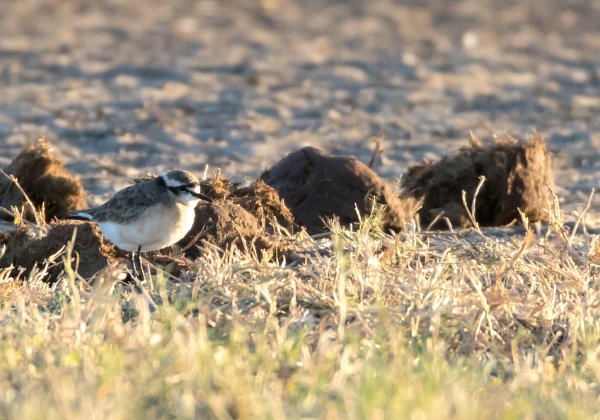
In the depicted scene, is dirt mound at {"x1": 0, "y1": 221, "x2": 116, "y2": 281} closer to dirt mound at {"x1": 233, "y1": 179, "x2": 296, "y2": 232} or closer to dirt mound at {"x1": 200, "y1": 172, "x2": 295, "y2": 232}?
dirt mound at {"x1": 200, "y1": 172, "x2": 295, "y2": 232}

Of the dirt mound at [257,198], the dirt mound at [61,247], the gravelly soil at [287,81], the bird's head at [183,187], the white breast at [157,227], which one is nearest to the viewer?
Answer: the white breast at [157,227]

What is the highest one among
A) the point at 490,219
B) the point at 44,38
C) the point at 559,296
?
the point at 559,296

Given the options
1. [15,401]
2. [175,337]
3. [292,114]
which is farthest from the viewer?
[292,114]

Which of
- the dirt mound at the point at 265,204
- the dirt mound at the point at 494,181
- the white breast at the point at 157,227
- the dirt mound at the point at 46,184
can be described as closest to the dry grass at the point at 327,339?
the white breast at the point at 157,227

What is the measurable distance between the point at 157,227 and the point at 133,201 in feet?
0.82

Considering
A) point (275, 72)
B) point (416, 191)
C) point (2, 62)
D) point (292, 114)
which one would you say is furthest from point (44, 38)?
point (416, 191)

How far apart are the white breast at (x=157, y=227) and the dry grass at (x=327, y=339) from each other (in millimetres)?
215

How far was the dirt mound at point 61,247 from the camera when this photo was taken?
6.91 metres

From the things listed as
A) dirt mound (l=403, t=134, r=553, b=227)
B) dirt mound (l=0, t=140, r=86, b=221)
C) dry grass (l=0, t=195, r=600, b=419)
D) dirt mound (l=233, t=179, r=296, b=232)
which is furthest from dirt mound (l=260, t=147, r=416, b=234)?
dry grass (l=0, t=195, r=600, b=419)

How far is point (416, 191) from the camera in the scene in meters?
9.26

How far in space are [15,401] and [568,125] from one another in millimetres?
9916

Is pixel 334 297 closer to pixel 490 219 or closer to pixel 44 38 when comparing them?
pixel 490 219

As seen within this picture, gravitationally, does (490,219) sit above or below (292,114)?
above

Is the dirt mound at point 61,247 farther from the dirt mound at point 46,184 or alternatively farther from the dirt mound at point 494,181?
the dirt mound at point 494,181
